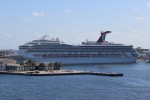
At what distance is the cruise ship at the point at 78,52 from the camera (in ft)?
407

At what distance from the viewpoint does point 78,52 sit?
5084 inches

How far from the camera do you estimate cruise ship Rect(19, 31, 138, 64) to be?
4884 inches

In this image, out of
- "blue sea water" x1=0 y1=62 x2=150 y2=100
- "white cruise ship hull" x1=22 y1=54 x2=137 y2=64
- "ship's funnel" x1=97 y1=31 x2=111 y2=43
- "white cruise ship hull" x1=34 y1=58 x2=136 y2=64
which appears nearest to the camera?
"blue sea water" x1=0 y1=62 x2=150 y2=100

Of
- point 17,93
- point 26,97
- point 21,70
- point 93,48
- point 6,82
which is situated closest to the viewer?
point 26,97

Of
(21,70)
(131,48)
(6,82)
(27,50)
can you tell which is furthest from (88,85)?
(131,48)

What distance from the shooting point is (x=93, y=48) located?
133 metres

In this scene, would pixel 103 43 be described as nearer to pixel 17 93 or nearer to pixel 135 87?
pixel 135 87

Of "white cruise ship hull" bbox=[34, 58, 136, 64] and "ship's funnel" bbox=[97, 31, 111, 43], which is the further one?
"ship's funnel" bbox=[97, 31, 111, 43]

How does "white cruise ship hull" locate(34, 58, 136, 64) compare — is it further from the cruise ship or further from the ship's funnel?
the ship's funnel

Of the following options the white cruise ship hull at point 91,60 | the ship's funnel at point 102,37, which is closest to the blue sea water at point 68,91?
the white cruise ship hull at point 91,60

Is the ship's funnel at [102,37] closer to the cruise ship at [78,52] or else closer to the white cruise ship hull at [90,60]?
the cruise ship at [78,52]

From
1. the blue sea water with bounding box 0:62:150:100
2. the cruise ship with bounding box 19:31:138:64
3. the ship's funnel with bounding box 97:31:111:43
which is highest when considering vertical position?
the ship's funnel with bounding box 97:31:111:43

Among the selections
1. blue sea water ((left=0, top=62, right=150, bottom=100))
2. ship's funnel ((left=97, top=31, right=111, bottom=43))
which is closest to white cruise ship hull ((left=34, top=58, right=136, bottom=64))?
ship's funnel ((left=97, top=31, right=111, bottom=43))

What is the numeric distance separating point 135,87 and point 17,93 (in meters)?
16.1
